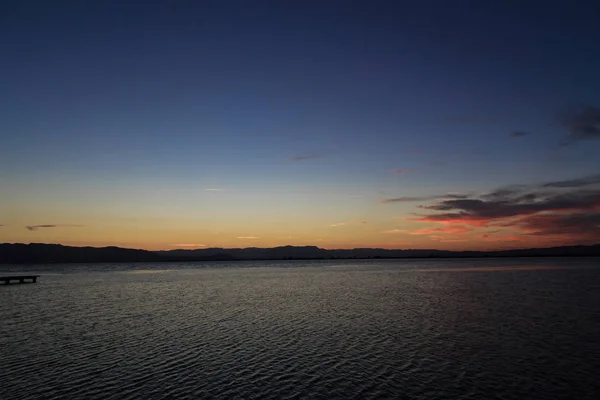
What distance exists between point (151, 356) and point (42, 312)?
3406 cm

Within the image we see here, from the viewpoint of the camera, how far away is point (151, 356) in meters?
29.6

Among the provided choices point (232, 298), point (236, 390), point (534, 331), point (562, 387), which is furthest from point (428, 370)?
point (232, 298)

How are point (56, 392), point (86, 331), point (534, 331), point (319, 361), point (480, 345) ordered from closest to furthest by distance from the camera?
point (56, 392) → point (319, 361) → point (480, 345) → point (534, 331) → point (86, 331)

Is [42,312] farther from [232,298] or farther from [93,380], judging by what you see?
[93,380]

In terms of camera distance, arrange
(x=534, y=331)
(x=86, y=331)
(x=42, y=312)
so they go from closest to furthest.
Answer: (x=534, y=331) → (x=86, y=331) → (x=42, y=312)

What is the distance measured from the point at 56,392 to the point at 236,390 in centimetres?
990

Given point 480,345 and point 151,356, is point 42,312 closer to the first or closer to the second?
point 151,356

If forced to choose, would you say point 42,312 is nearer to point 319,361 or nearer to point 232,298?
point 232,298

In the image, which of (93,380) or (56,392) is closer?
(56,392)

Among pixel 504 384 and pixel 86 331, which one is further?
pixel 86 331

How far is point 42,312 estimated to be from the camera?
53562 mm

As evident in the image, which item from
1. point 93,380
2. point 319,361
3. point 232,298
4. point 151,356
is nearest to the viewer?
point 93,380

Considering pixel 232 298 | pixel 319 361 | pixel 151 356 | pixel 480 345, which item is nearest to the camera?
pixel 319 361

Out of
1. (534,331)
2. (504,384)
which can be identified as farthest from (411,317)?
(504,384)
